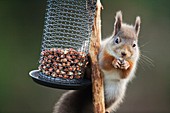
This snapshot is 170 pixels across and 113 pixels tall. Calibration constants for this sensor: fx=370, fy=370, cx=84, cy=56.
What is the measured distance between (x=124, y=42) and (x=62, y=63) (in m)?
0.35

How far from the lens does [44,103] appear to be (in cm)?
395

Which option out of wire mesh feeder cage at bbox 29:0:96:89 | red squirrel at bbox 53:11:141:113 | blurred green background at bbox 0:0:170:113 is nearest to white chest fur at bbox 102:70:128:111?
red squirrel at bbox 53:11:141:113

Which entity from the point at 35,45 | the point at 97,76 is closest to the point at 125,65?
the point at 97,76

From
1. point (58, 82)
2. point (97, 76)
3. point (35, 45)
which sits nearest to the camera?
point (58, 82)

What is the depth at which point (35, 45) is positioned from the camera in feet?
13.5

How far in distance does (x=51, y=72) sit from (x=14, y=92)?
7.36 ft

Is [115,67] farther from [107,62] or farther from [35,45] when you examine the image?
[35,45]

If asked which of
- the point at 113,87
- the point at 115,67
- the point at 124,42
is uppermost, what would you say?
the point at 124,42

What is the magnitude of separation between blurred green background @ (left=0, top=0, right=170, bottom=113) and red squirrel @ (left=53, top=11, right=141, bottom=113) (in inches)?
72.8

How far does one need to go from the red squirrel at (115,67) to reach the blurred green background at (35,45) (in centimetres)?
185

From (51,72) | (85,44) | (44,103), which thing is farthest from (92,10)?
(44,103)

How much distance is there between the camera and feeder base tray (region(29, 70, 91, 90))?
187 centimetres

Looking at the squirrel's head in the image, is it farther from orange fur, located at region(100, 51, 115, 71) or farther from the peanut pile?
the peanut pile

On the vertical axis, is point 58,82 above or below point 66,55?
below
